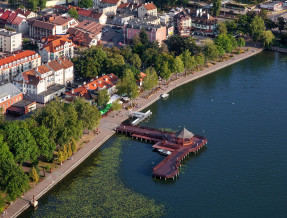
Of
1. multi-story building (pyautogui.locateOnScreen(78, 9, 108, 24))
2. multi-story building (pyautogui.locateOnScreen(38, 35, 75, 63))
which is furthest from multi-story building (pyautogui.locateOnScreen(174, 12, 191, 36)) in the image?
multi-story building (pyautogui.locateOnScreen(38, 35, 75, 63))

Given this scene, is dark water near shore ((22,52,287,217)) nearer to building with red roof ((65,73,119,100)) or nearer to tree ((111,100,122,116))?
tree ((111,100,122,116))

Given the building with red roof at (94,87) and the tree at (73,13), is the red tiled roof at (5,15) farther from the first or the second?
the building with red roof at (94,87)

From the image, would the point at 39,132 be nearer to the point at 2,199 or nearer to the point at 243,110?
the point at 2,199

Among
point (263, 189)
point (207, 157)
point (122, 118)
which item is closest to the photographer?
point (263, 189)

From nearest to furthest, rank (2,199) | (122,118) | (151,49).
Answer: (2,199)
(122,118)
(151,49)

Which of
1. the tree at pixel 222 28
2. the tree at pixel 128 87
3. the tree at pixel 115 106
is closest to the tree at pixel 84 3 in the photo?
the tree at pixel 222 28

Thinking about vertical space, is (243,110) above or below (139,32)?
below

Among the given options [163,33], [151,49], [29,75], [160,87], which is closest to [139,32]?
[163,33]

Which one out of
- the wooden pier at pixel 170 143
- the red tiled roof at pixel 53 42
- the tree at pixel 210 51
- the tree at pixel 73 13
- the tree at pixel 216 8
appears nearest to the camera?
the wooden pier at pixel 170 143
